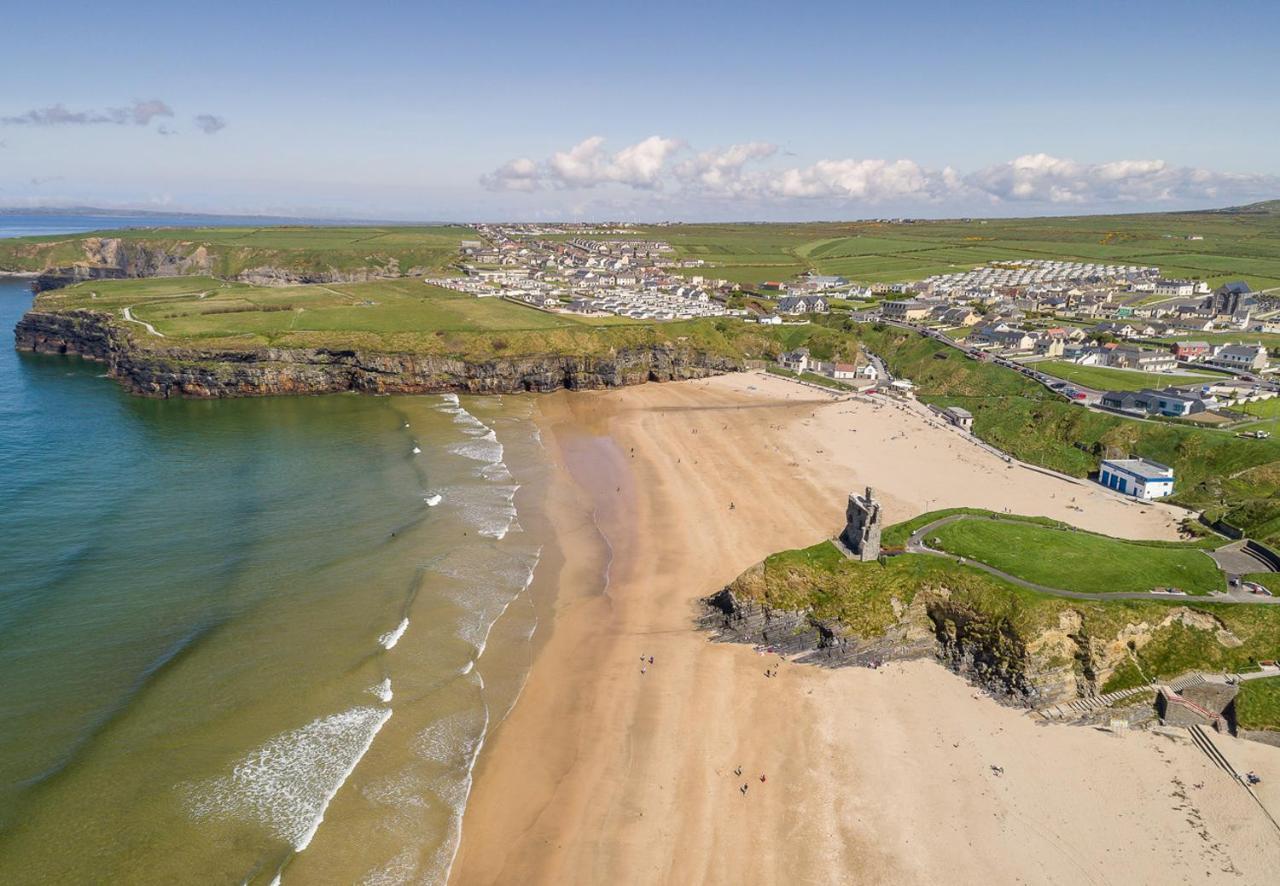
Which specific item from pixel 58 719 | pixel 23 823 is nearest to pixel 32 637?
pixel 58 719

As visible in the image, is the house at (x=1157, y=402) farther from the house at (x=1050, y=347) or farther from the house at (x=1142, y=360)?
the house at (x=1050, y=347)

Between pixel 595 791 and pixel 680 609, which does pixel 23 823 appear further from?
pixel 680 609

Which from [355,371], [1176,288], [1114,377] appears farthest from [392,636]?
[1176,288]

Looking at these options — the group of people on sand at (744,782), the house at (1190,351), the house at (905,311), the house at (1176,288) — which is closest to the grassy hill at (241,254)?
the house at (905,311)

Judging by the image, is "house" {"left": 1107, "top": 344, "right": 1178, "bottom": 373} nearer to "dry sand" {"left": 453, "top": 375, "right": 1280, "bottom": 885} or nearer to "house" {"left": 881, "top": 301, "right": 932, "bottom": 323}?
"house" {"left": 881, "top": 301, "right": 932, "bottom": 323}

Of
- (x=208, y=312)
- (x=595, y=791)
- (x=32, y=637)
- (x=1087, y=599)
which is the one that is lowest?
(x=595, y=791)

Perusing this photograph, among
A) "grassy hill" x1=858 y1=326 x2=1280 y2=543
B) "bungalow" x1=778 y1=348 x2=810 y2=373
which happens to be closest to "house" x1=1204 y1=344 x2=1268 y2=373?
"grassy hill" x1=858 y1=326 x2=1280 y2=543
